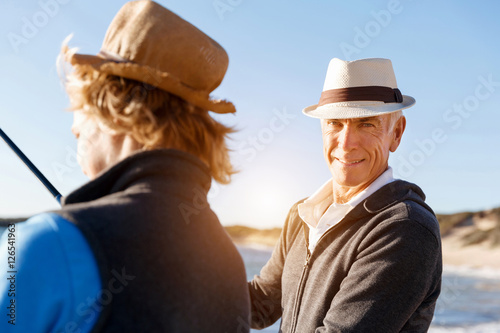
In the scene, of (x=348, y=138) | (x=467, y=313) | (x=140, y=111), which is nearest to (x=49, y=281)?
(x=140, y=111)

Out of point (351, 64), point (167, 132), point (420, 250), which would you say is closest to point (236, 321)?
point (167, 132)

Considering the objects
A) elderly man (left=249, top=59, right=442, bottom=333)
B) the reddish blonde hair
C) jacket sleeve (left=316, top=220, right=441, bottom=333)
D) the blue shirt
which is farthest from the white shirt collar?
the blue shirt

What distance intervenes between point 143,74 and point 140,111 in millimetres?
78

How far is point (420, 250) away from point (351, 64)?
947mm

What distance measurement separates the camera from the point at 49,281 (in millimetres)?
811

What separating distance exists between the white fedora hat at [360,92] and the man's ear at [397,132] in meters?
0.09

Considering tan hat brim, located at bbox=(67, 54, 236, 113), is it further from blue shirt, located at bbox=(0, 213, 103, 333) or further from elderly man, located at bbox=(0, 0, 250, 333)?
blue shirt, located at bbox=(0, 213, 103, 333)

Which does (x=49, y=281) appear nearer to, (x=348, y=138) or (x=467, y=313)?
(x=348, y=138)

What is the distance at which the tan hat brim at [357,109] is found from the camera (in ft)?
7.01

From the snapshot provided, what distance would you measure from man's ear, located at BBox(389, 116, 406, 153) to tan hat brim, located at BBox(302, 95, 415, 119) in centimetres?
9

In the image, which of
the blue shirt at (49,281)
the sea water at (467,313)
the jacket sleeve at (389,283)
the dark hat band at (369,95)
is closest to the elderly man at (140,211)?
the blue shirt at (49,281)

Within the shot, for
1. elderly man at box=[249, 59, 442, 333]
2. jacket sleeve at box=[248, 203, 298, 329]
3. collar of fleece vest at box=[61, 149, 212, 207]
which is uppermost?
collar of fleece vest at box=[61, 149, 212, 207]

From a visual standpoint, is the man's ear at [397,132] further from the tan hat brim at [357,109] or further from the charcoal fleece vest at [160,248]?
the charcoal fleece vest at [160,248]

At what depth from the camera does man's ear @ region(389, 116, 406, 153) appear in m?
2.26
